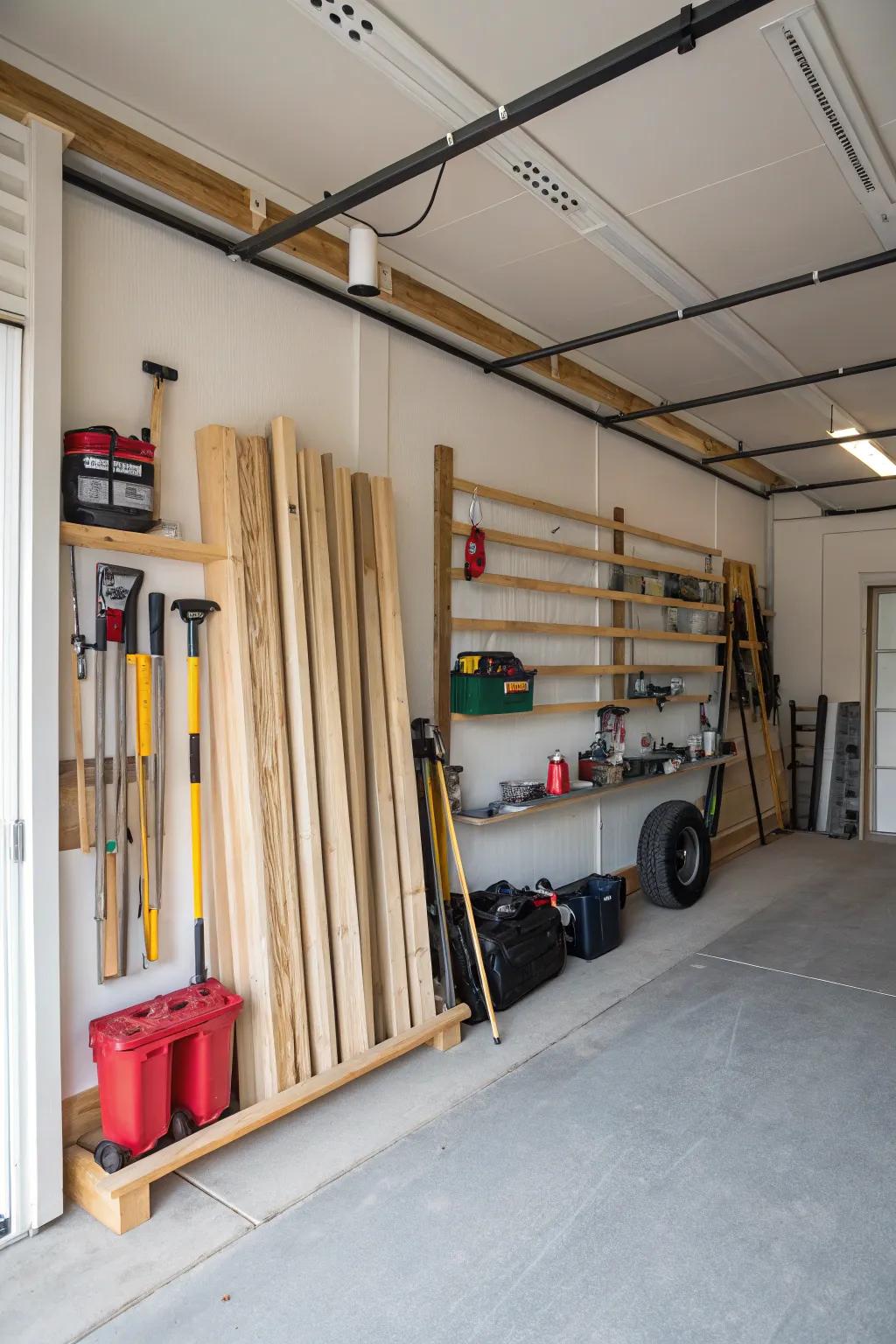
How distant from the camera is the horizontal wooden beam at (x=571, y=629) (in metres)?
4.51

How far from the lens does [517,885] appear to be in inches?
192

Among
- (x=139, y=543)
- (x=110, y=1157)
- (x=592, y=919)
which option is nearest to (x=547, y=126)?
(x=139, y=543)

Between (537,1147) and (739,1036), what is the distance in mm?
1272

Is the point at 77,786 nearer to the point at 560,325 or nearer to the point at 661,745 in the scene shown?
the point at 560,325

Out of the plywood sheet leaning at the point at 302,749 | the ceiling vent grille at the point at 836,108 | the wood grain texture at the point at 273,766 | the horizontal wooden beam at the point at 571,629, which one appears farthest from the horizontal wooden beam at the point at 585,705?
the ceiling vent grille at the point at 836,108

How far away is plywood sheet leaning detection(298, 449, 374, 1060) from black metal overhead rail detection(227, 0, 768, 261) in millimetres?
920

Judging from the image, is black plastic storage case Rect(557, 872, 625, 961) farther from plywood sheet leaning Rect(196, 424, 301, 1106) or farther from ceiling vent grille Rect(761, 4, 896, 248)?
ceiling vent grille Rect(761, 4, 896, 248)

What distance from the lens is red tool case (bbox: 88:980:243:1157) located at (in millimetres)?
2555

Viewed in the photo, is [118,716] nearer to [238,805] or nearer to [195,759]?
[195,759]

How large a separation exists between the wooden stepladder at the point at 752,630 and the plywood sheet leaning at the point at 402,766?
15.3 ft

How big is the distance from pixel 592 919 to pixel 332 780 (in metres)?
2.03

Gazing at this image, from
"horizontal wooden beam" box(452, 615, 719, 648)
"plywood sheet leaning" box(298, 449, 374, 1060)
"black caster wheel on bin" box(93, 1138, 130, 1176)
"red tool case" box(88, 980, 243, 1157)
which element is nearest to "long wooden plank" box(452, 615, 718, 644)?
"horizontal wooden beam" box(452, 615, 719, 648)

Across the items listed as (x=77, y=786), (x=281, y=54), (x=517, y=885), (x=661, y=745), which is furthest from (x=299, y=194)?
(x=661, y=745)

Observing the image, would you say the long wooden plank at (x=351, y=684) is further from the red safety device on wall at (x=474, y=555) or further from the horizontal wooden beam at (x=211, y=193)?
the red safety device on wall at (x=474, y=555)
